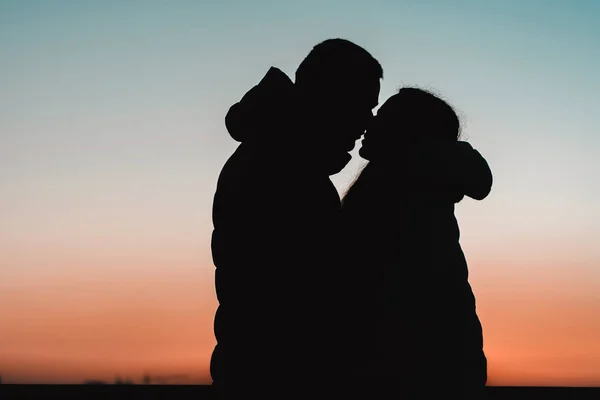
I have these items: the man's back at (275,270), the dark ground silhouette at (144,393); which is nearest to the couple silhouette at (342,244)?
the man's back at (275,270)

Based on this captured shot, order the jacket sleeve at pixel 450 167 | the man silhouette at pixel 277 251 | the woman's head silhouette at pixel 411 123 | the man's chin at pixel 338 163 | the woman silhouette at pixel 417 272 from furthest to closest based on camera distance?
the woman's head silhouette at pixel 411 123 < the jacket sleeve at pixel 450 167 < the woman silhouette at pixel 417 272 < the man's chin at pixel 338 163 < the man silhouette at pixel 277 251

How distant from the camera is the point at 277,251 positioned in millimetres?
2266

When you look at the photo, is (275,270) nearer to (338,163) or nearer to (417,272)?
(338,163)

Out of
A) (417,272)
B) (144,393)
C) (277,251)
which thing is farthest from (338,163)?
(144,393)

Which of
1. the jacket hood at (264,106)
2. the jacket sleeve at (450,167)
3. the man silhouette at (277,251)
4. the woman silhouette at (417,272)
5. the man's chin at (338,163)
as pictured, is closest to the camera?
the man silhouette at (277,251)

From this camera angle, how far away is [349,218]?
304cm

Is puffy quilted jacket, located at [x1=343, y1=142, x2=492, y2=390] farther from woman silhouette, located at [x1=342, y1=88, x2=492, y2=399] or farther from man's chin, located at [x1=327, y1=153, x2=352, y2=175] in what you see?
Result: man's chin, located at [x1=327, y1=153, x2=352, y2=175]

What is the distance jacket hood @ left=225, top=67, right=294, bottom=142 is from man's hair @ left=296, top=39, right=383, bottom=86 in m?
0.13

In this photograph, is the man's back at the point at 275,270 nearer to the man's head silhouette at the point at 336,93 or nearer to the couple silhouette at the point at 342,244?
the couple silhouette at the point at 342,244

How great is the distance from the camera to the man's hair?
8.23 ft

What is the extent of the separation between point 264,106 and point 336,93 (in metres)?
0.29

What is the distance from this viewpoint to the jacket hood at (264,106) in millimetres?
2334

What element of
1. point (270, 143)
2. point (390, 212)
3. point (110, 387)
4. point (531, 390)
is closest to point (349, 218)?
point (390, 212)

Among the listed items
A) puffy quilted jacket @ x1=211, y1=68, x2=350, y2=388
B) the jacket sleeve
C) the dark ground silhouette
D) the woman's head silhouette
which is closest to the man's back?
puffy quilted jacket @ x1=211, y1=68, x2=350, y2=388
